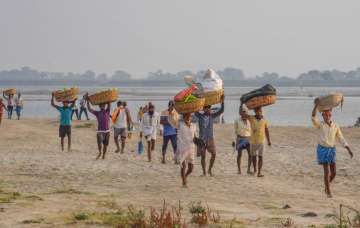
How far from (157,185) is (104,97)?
180 inches

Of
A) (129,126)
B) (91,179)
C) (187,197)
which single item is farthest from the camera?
(129,126)

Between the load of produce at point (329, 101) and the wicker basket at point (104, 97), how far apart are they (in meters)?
6.55

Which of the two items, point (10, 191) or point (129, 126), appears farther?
point (129, 126)

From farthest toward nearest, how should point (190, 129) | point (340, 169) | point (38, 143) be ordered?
point (38, 143) < point (340, 169) < point (190, 129)

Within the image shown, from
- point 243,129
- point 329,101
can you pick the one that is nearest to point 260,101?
point 243,129

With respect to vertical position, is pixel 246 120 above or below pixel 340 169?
above

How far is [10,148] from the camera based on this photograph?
72.9 ft

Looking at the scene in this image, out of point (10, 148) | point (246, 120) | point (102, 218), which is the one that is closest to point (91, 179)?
point (246, 120)

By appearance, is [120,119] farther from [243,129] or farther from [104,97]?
[243,129]

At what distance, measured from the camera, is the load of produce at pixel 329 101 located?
1227 centimetres

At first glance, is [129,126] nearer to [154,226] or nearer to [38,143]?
[38,143]

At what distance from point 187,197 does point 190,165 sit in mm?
1365

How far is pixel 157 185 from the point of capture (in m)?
13.9

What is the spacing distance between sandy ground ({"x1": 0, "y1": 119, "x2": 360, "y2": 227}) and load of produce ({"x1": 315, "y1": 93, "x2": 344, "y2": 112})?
1.49 meters
